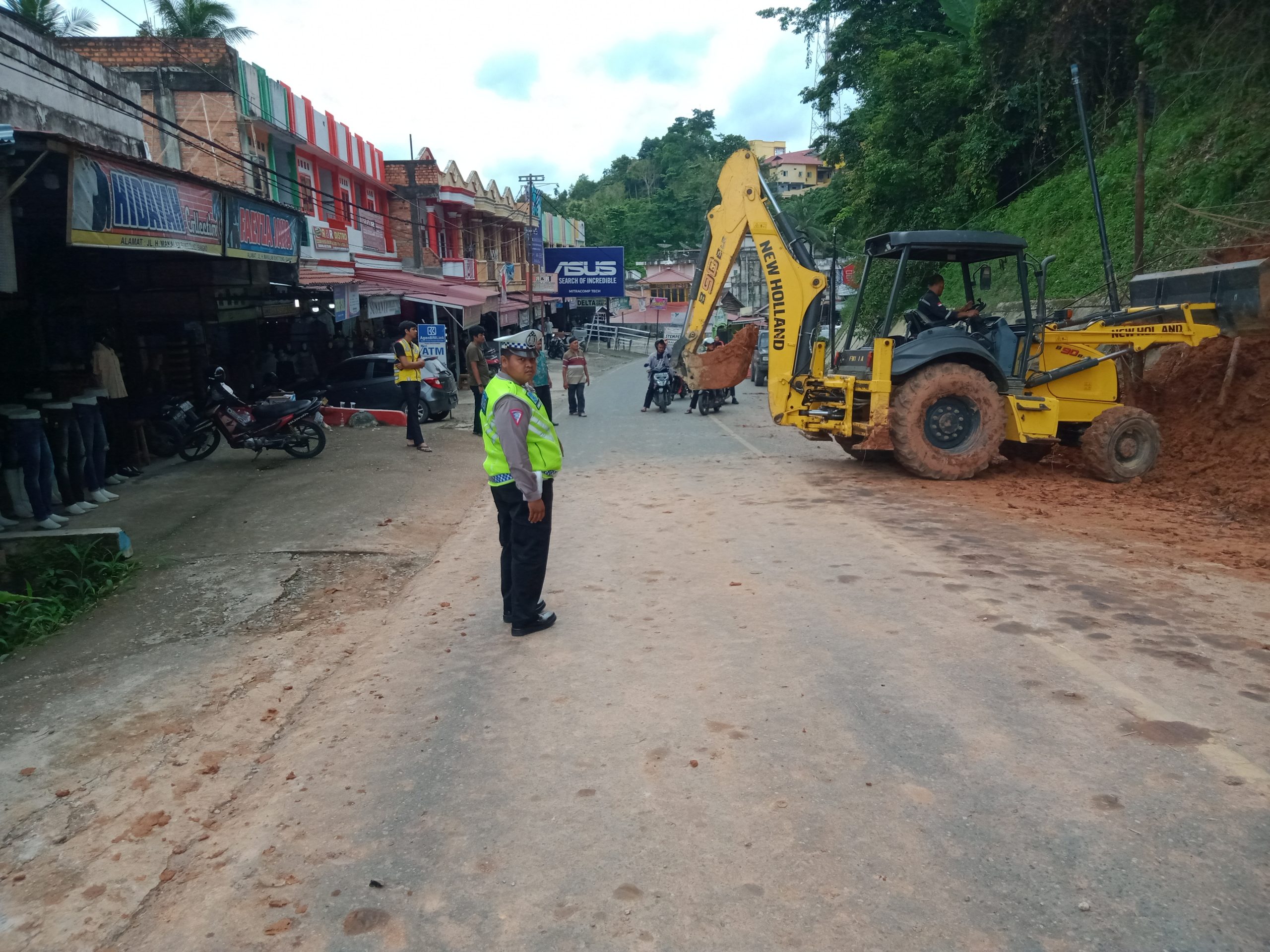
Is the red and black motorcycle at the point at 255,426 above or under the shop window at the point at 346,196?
under

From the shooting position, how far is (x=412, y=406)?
1388 cm

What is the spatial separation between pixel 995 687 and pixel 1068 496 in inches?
225

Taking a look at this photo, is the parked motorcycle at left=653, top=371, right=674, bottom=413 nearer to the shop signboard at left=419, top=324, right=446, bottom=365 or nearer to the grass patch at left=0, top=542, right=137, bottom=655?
the shop signboard at left=419, top=324, right=446, bottom=365

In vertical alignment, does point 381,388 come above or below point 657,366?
below

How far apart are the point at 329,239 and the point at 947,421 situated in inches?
599

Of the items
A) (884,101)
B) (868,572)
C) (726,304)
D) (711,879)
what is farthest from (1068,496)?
(726,304)

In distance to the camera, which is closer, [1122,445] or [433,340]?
[1122,445]

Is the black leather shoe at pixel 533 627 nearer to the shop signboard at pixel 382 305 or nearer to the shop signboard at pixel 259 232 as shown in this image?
the shop signboard at pixel 259 232

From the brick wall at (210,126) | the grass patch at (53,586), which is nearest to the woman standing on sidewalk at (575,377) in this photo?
the brick wall at (210,126)

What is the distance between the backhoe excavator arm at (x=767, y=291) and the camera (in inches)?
440

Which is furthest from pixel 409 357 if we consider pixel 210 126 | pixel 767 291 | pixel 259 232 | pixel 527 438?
pixel 210 126

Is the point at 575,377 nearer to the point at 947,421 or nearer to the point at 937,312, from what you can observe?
the point at 937,312

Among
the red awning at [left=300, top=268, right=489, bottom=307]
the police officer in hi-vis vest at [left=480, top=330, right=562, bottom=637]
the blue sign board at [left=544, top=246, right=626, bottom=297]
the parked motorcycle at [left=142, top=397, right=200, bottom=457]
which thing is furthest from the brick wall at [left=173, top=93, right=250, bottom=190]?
the blue sign board at [left=544, top=246, right=626, bottom=297]

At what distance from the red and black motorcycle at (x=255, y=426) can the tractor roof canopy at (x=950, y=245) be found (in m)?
8.07
